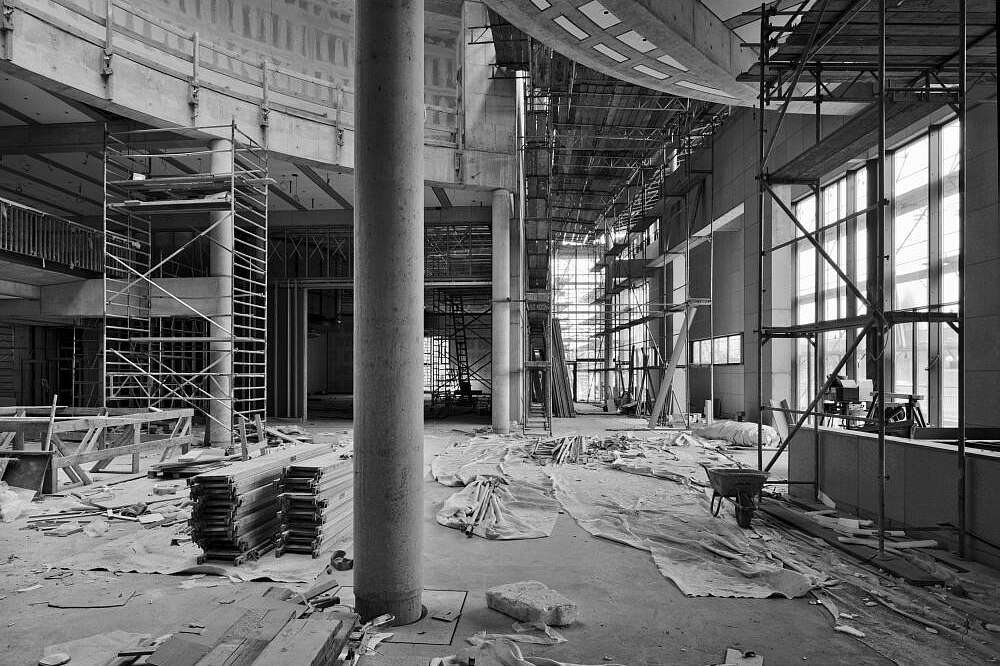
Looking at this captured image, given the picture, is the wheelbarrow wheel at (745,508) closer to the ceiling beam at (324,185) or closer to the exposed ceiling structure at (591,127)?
the exposed ceiling structure at (591,127)

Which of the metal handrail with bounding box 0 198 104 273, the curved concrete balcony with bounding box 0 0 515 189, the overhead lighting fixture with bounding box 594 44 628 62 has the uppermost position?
the curved concrete balcony with bounding box 0 0 515 189

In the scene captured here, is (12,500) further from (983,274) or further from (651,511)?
(983,274)

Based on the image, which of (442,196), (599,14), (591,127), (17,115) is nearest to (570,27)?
(599,14)

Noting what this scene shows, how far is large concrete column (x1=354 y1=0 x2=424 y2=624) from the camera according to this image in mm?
4844

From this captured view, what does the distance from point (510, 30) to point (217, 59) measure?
9.08 m

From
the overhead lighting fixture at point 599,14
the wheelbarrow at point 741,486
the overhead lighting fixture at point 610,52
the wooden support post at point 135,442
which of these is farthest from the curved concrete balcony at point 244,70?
the wheelbarrow at point 741,486

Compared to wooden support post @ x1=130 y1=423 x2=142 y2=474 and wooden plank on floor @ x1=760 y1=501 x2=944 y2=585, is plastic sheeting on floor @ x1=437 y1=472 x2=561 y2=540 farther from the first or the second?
wooden support post @ x1=130 y1=423 x2=142 y2=474

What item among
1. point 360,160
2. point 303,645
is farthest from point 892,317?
point 303,645

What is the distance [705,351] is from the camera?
25.4 metres

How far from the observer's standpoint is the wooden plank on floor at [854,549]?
5.86 meters

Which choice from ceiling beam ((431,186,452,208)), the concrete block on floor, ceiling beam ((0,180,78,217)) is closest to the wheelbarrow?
the concrete block on floor

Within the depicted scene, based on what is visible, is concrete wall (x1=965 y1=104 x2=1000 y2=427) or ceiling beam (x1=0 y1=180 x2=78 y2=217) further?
ceiling beam (x1=0 y1=180 x2=78 y2=217)

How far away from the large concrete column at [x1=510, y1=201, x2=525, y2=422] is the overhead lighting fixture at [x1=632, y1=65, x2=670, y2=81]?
872 centimetres

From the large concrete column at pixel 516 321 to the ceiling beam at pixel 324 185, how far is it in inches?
237
